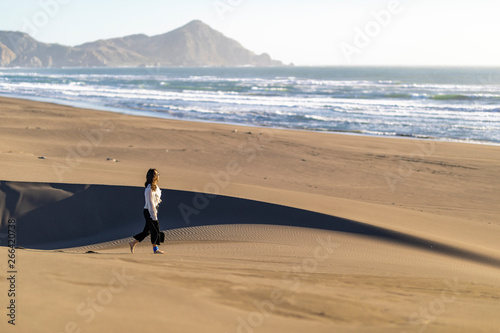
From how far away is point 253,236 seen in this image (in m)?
7.74

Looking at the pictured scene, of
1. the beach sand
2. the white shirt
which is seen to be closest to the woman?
the white shirt

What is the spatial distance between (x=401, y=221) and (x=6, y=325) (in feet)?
22.4

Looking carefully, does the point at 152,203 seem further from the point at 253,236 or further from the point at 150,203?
the point at 253,236

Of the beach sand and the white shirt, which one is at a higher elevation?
the white shirt

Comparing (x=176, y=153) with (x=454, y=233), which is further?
(x=176, y=153)

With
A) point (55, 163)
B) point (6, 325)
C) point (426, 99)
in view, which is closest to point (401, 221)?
point (6, 325)

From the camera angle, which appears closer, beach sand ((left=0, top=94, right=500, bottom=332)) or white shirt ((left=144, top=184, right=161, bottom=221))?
beach sand ((left=0, top=94, right=500, bottom=332))

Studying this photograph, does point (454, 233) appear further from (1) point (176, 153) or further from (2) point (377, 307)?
(1) point (176, 153)

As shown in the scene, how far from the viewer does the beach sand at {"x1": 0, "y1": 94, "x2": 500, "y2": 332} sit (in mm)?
4098

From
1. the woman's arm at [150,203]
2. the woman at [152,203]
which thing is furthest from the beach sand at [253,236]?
the woman's arm at [150,203]

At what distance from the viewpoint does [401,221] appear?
880cm

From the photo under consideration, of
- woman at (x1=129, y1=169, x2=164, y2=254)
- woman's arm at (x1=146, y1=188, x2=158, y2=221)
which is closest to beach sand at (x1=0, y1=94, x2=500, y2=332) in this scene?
woman at (x1=129, y1=169, x2=164, y2=254)

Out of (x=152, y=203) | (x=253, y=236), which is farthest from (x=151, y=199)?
(x=253, y=236)

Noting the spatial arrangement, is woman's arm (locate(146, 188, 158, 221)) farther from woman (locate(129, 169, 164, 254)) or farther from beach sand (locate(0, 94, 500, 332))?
beach sand (locate(0, 94, 500, 332))
